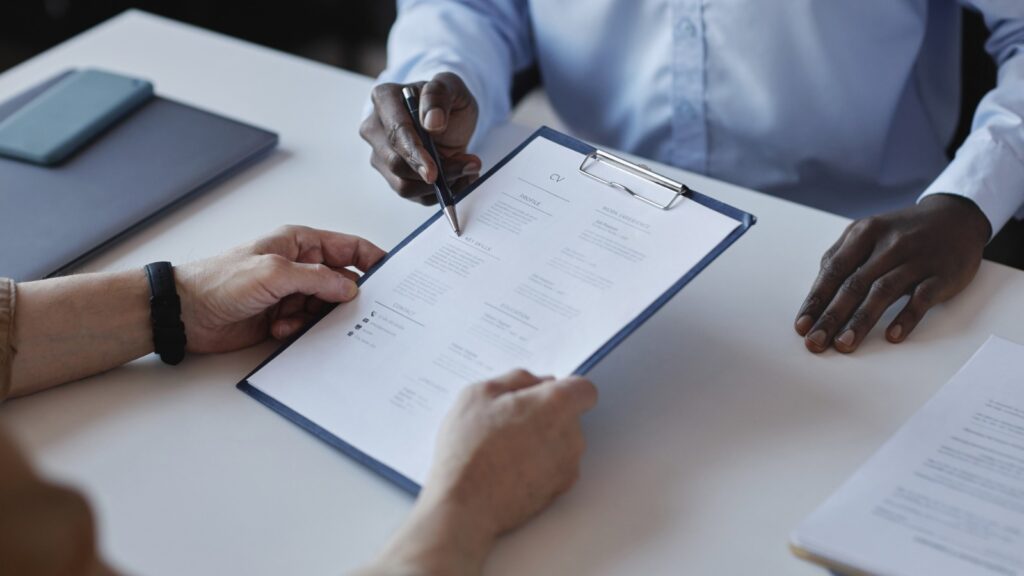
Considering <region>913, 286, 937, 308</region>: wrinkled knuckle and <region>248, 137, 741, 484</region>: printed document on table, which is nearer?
<region>248, 137, 741, 484</region>: printed document on table

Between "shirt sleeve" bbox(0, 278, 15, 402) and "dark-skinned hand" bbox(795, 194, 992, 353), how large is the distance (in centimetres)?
80

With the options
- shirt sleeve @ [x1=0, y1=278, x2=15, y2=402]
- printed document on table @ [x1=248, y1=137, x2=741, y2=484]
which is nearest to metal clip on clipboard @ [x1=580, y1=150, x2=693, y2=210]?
printed document on table @ [x1=248, y1=137, x2=741, y2=484]

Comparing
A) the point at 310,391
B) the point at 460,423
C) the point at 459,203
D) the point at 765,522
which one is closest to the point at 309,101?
the point at 459,203

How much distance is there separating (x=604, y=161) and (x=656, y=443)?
32 centimetres

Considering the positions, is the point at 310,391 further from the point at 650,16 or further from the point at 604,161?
the point at 650,16

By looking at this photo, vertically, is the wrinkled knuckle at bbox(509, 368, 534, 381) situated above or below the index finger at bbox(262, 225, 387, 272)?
above

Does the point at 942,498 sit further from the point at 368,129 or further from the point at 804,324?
the point at 368,129

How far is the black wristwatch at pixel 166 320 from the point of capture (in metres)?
0.98

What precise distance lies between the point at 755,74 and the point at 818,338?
558mm

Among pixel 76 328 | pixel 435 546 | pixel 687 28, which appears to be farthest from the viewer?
pixel 687 28

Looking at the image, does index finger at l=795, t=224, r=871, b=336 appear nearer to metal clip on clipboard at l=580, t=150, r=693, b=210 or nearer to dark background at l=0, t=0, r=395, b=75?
metal clip on clipboard at l=580, t=150, r=693, b=210

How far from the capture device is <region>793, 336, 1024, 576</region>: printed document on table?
77 cm

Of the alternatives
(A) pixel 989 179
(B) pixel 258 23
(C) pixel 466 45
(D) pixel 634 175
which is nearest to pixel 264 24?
(B) pixel 258 23

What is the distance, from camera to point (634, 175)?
A: 1.03m
